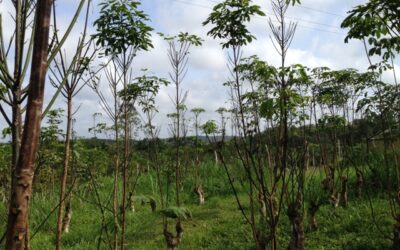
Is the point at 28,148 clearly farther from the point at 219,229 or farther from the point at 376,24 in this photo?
the point at 219,229

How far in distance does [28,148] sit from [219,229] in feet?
22.1

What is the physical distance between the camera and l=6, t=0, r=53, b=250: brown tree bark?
874mm

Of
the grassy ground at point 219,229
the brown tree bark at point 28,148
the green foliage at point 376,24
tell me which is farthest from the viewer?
the grassy ground at point 219,229

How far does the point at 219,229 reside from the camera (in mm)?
7297

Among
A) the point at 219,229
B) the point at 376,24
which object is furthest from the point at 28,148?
the point at 219,229

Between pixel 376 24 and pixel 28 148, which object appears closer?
pixel 28 148

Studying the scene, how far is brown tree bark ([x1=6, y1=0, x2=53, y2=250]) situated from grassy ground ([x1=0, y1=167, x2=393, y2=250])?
4394 millimetres

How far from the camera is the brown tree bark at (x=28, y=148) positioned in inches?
34.4

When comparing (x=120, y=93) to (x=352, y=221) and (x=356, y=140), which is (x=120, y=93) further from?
(x=356, y=140)

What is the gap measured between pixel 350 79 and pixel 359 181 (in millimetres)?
2322

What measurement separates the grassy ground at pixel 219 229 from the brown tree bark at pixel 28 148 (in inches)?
173

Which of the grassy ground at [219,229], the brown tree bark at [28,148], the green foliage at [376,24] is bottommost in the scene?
the grassy ground at [219,229]

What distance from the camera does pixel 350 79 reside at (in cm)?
698

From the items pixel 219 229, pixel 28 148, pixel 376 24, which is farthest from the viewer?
pixel 219 229
